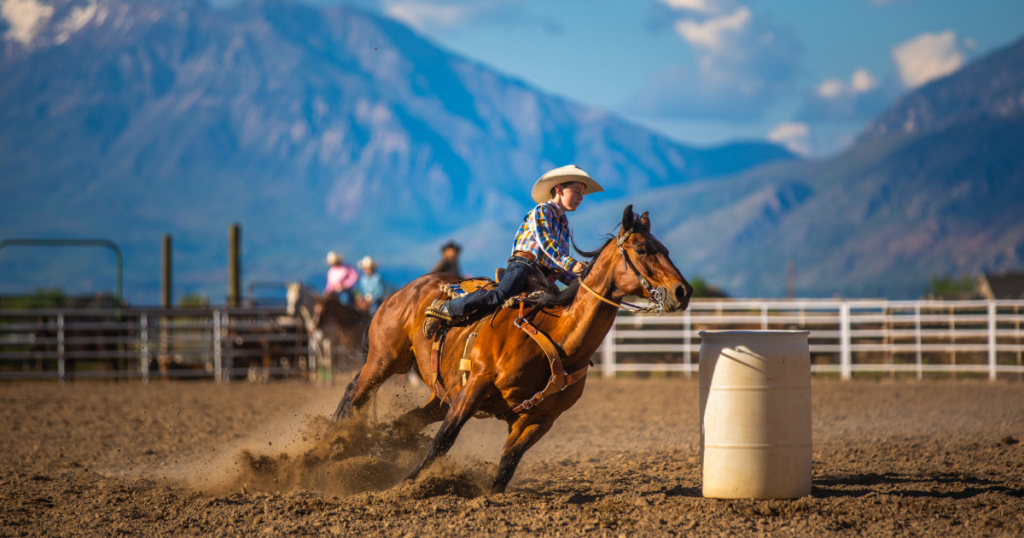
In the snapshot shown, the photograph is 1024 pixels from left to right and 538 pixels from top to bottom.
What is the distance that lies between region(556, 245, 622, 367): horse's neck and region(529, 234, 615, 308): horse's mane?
4 cm

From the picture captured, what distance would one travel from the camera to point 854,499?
4.94 m

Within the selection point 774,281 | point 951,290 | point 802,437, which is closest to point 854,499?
point 802,437

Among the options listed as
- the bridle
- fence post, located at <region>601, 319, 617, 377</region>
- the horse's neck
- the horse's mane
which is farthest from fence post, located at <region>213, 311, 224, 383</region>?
the bridle

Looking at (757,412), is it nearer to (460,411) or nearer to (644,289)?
(644,289)

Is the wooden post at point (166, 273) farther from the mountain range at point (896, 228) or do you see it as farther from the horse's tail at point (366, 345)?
the mountain range at point (896, 228)

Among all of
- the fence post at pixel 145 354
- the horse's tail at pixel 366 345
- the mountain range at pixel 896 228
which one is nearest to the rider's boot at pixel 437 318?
the horse's tail at pixel 366 345

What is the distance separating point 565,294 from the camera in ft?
16.4

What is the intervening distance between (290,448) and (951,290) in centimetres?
5539

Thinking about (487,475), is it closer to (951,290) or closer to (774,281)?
(951,290)

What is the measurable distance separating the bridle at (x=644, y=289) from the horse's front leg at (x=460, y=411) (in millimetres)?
796

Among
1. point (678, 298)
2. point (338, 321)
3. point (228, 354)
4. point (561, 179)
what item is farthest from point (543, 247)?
point (228, 354)

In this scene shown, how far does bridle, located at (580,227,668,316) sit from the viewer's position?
4.49m

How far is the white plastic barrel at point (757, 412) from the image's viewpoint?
475cm

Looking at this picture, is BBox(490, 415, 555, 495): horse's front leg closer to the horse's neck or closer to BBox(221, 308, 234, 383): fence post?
the horse's neck
